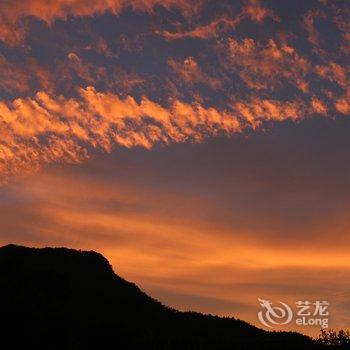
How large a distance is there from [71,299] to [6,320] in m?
29.2


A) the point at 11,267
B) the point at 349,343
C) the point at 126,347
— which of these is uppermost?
the point at 11,267

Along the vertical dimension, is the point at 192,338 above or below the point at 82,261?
below

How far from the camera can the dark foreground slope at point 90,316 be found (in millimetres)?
115169

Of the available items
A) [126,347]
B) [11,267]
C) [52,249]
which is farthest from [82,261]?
[126,347]

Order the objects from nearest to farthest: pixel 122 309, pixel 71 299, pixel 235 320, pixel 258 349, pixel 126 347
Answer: pixel 126 347 → pixel 258 349 → pixel 71 299 → pixel 122 309 → pixel 235 320

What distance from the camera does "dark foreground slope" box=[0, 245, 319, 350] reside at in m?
115

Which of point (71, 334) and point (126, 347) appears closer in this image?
point (126, 347)

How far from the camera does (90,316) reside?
146 metres

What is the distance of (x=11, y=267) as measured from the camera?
130375 mm

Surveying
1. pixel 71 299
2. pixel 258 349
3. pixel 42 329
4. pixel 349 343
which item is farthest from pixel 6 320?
pixel 349 343

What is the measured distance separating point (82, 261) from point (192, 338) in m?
58.7

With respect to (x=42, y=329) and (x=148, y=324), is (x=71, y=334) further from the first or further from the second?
(x=148, y=324)

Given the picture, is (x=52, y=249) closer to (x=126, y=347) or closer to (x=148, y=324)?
(x=148, y=324)

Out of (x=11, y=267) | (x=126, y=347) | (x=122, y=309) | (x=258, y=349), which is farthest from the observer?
(x=122, y=309)
